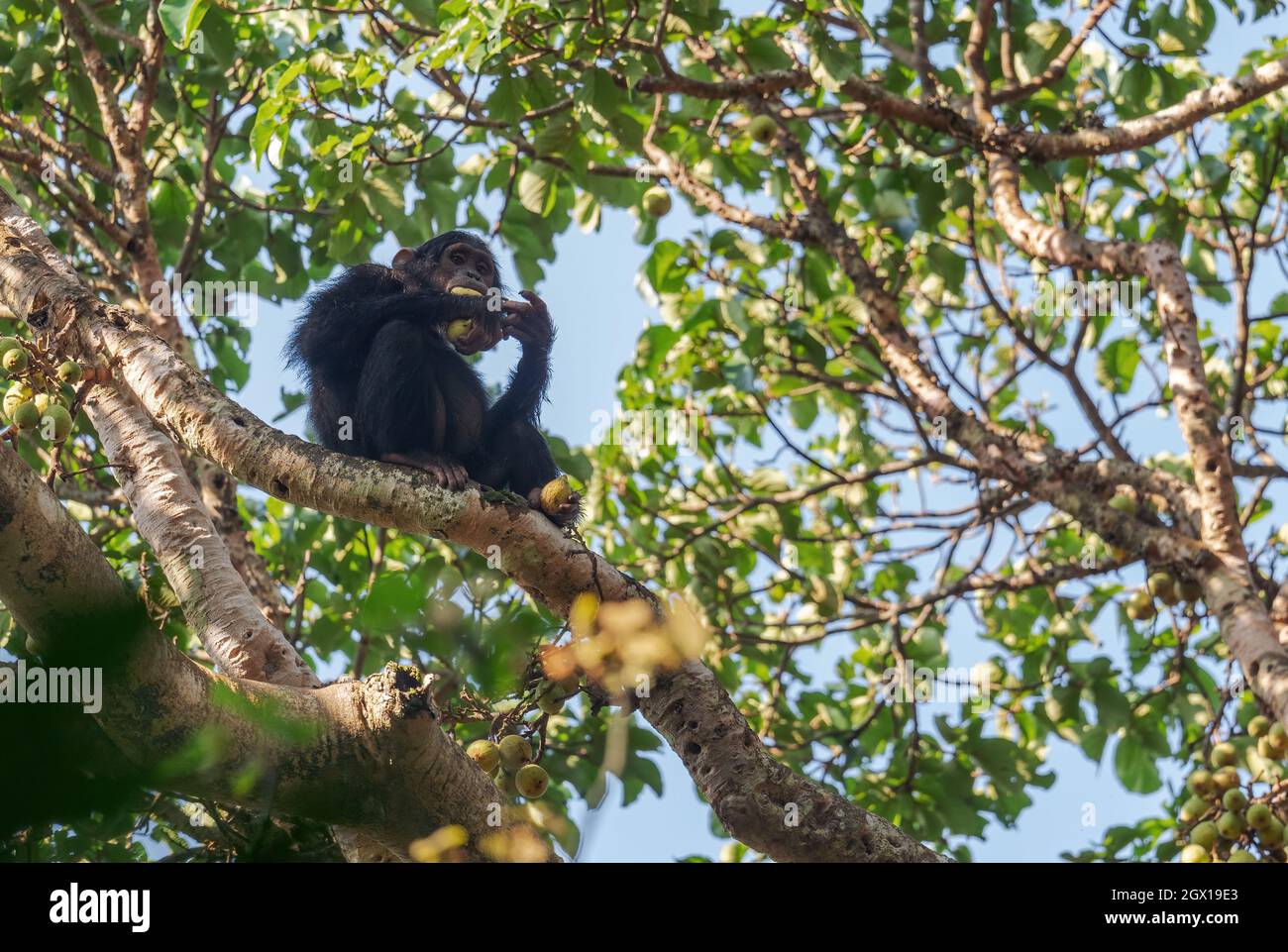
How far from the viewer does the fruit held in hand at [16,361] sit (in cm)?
347

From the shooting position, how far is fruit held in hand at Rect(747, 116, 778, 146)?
6598 mm

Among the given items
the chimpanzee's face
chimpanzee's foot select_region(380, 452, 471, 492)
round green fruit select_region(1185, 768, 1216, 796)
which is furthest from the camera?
the chimpanzee's face

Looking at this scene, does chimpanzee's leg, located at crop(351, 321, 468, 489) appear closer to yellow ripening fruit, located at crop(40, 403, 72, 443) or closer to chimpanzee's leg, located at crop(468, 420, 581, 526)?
chimpanzee's leg, located at crop(468, 420, 581, 526)

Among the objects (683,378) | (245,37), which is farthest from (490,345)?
(245,37)

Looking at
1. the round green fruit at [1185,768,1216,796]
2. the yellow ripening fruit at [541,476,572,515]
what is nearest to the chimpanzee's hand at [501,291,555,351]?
the yellow ripening fruit at [541,476,572,515]

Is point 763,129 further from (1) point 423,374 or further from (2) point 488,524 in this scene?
(2) point 488,524

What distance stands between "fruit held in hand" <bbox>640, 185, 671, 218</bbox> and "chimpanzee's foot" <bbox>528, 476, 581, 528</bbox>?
117 inches

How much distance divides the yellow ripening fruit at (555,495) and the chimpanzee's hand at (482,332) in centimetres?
125

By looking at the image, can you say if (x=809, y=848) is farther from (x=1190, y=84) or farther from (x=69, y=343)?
(x=1190, y=84)

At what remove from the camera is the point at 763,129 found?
6621 mm

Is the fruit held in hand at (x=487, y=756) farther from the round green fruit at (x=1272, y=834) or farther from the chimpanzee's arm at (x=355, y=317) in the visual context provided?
the round green fruit at (x=1272, y=834)

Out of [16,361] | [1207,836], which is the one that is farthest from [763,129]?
[16,361]

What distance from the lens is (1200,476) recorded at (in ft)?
18.3

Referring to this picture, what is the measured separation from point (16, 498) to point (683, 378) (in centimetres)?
505
